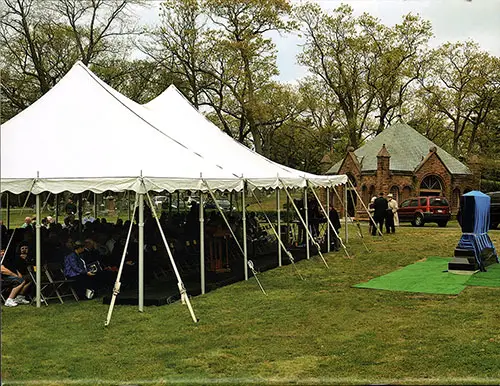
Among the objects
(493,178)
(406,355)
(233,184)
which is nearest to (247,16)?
(233,184)

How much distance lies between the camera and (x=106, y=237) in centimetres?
1028

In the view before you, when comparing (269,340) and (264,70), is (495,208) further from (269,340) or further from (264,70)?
(269,340)

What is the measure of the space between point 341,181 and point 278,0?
9.99 meters

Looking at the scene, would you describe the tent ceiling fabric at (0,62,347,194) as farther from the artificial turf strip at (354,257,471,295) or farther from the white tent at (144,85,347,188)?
the artificial turf strip at (354,257,471,295)

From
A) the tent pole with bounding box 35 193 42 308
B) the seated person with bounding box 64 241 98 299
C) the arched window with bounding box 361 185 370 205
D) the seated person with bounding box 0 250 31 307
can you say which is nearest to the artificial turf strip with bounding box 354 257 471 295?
the seated person with bounding box 64 241 98 299

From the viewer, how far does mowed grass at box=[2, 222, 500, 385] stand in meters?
4.89

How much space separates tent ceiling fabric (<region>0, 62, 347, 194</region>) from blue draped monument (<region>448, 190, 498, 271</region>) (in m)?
3.25

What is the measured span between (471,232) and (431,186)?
2137cm

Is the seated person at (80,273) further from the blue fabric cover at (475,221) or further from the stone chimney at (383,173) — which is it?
the stone chimney at (383,173)

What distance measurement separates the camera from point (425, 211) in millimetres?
24547

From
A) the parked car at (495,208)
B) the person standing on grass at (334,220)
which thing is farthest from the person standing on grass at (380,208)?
the parked car at (495,208)

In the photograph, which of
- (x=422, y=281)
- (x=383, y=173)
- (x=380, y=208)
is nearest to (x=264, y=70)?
(x=380, y=208)

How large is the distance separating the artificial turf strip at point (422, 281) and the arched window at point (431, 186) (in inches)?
789

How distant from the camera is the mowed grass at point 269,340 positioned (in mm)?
4887
